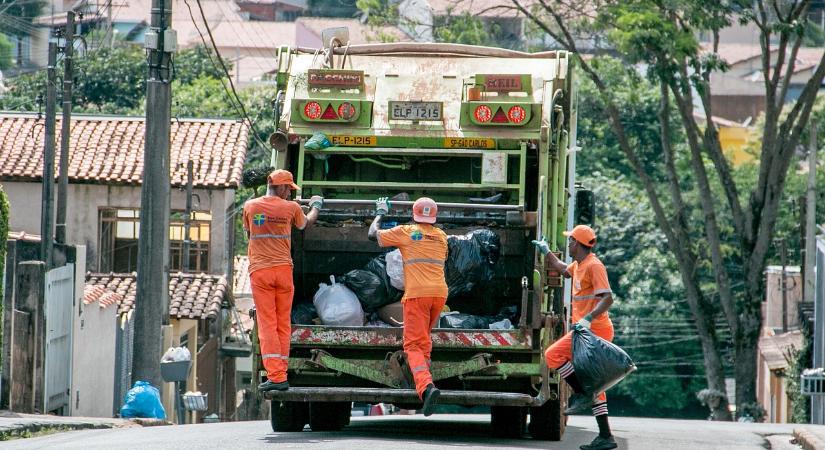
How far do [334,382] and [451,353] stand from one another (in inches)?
31.8

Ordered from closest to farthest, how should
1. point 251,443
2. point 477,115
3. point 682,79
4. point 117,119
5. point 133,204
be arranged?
point 251,443 → point 477,115 → point 682,79 → point 133,204 → point 117,119

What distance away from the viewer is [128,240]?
2769cm

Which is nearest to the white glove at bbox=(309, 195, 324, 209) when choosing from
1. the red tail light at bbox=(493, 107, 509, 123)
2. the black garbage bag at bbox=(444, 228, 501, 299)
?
the black garbage bag at bbox=(444, 228, 501, 299)

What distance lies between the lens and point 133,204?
89.3 feet

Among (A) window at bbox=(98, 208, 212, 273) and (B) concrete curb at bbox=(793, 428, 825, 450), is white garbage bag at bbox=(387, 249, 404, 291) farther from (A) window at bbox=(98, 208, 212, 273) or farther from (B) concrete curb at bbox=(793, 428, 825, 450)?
(A) window at bbox=(98, 208, 212, 273)

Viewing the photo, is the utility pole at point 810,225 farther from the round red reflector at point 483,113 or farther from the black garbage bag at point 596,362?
the black garbage bag at point 596,362

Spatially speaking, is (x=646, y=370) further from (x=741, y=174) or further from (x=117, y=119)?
(x=117, y=119)

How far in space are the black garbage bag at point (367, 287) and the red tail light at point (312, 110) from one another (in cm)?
114

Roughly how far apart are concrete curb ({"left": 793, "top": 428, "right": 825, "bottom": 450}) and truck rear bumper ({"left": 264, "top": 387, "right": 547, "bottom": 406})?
6.90 ft

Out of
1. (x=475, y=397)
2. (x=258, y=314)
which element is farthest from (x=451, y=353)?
(x=258, y=314)

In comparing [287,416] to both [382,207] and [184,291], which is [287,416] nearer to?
[382,207]

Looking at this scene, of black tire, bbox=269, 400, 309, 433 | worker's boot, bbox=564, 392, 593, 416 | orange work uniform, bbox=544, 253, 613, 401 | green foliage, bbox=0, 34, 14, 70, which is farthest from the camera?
green foliage, bbox=0, 34, 14, 70

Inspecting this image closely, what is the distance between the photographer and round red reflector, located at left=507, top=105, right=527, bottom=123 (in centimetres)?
1070

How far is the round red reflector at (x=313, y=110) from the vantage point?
1084cm
